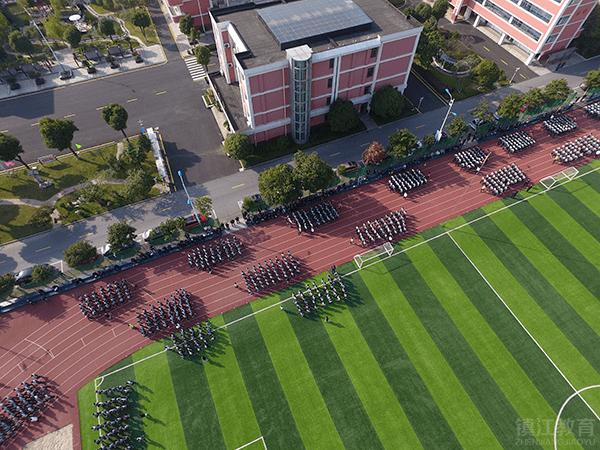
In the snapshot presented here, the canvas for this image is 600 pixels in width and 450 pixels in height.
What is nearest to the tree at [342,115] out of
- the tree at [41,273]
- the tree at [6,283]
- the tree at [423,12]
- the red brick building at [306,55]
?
the red brick building at [306,55]

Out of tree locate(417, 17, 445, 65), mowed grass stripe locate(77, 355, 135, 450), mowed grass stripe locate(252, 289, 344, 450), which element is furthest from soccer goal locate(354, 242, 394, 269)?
tree locate(417, 17, 445, 65)

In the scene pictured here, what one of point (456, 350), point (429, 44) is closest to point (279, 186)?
point (456, 350)

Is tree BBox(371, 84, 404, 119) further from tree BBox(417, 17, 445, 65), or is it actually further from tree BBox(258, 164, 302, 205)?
tree BBox(258, 164, 302, 205)

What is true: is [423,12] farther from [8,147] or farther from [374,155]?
[8,147]

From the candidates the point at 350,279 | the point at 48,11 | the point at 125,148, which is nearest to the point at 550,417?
the point at 350,279

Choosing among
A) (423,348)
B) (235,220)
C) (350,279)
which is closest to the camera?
(423,348)

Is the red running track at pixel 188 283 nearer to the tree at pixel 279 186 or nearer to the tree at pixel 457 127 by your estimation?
the tree at pixel 457 127

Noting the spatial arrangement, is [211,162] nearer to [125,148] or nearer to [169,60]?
[125,148]

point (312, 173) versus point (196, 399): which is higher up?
point (312, 173)
